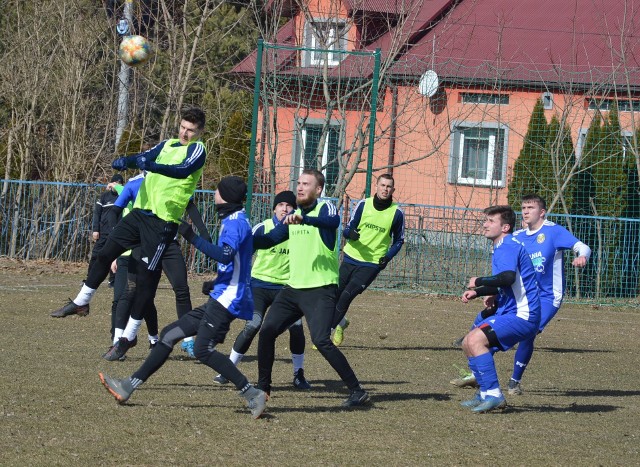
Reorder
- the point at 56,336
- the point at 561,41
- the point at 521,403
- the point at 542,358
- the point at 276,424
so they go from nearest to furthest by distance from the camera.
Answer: the point at 276,424
the point at 521,403
the point at 56,336
the point at 542,358
the point at 561,41

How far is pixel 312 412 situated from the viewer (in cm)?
788

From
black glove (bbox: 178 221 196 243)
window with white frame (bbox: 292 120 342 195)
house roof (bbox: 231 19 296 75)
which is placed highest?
house roof (bbox: 231 19 296 75)

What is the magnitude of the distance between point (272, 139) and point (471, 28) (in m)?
7.44

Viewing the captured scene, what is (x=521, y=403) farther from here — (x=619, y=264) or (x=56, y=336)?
(x=619, y=264)

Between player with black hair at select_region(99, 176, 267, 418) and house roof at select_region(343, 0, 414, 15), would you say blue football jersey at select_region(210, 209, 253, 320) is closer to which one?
player with black hair at select_region(99, 176, 267, 418)

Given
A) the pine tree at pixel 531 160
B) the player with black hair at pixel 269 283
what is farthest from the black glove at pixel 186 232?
the pine tree at pixel 531 160

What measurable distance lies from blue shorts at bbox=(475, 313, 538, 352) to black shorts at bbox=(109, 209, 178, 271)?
2865mm

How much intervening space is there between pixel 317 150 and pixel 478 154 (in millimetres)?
3936

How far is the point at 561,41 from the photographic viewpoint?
81.2 feet

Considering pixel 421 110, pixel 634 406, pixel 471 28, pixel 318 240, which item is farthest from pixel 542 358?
pixel 471 28

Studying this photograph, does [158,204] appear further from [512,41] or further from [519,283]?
[512,41]

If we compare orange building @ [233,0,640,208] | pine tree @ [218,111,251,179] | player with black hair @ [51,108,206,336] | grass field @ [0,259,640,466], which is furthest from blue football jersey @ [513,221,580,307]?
pine tree @ [218,111,251,179]

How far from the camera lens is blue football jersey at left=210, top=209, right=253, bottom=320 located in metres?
7.57

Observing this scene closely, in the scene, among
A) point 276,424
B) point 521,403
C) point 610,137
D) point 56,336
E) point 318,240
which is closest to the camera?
point 276,424
